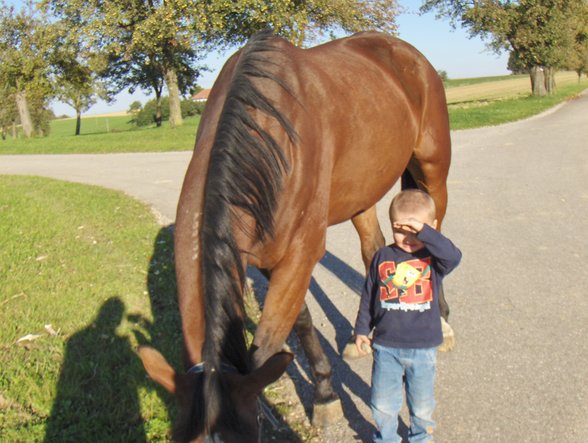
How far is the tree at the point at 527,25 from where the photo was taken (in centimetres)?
2862

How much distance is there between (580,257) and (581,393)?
2.55 m

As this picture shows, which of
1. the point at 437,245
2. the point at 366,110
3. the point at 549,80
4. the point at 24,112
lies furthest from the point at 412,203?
the point at 549,80

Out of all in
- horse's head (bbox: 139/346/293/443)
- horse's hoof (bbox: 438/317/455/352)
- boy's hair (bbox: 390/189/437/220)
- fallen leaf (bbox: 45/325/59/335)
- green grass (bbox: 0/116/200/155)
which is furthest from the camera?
green grass (bbox: 0/116/200/155)

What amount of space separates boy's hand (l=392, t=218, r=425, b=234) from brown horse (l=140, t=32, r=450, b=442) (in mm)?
439

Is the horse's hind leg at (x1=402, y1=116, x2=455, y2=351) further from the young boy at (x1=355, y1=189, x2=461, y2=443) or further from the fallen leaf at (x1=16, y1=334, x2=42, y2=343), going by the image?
the fallen leaf at (x1=16, y1=334, x2=42, y2=343)

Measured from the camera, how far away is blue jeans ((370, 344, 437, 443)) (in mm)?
2604

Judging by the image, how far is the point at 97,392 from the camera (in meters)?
3.31

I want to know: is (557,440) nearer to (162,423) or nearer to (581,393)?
(581,393)

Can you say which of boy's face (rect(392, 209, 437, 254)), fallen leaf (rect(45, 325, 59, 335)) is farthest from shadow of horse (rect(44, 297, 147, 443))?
boy's face (rect(392, 209, 437, 254))

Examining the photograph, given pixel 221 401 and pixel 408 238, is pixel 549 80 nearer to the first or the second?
pixel 408 238

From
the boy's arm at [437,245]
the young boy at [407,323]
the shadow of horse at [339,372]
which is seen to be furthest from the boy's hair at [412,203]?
the shadow of horse at [339,372]

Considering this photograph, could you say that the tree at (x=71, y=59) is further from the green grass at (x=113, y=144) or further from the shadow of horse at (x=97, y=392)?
the shadow of horse at (x=97, y=392)

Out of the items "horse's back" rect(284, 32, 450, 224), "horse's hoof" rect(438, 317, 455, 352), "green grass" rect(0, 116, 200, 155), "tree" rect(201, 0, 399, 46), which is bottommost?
"horse's hoof" rect(438, 317, 455, 352)

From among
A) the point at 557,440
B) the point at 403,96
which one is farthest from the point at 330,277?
the point at 557,440
